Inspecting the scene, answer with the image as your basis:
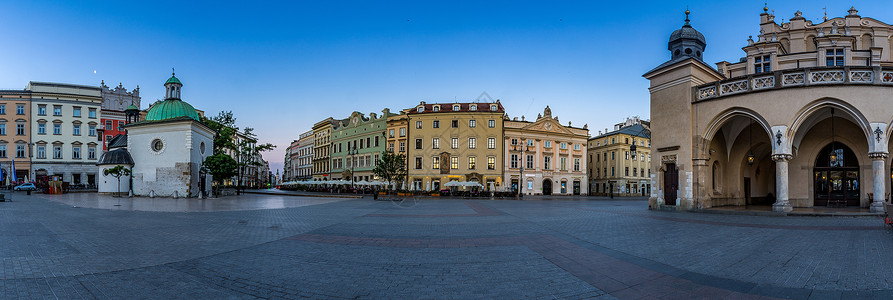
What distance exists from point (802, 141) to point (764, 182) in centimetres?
522

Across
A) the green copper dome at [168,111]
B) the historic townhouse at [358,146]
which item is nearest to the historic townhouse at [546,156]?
the historic townhouse at [358,146]

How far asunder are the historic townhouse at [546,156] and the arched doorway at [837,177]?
3284 cm

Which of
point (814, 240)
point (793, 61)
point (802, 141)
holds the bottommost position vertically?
point (814, 240)

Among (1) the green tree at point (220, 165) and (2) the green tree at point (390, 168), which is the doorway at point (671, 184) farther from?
(1) the green tree at point (220, 165)

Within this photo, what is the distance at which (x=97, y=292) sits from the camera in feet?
16.8

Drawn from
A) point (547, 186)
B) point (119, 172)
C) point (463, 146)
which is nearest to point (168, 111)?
point (119, 172)

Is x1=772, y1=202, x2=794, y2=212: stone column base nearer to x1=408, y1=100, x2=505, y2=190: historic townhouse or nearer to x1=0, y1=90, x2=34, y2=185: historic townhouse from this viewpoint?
x1=408, y1=100, x2=505, y2=190: historic townhouse

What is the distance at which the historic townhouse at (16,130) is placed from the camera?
5184cm

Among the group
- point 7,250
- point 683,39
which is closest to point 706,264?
point 7,250

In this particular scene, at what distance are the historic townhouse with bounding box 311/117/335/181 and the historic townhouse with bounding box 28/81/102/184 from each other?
32258 mm

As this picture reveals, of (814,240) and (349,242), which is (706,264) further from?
(349,242)

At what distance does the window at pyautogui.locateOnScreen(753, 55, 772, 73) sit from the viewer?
1001 inches

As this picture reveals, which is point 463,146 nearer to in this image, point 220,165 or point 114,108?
point 220,165

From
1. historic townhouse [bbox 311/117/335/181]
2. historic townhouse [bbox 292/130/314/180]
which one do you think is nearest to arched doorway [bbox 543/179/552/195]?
historic townhouse [bbox 311/117/335/181]
